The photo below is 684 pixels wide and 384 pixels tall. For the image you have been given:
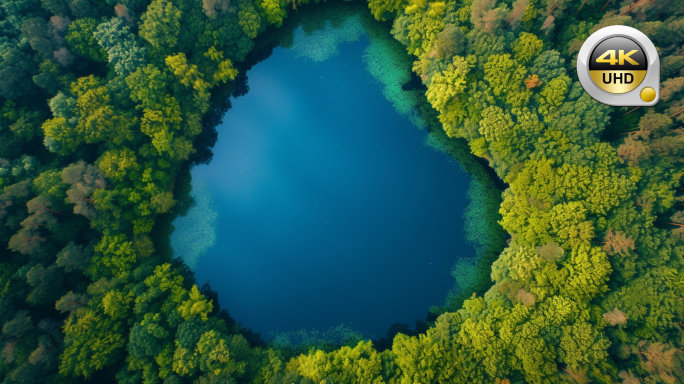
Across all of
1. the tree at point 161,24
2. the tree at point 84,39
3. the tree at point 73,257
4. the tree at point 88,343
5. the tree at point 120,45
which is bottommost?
the tree at point 88,343

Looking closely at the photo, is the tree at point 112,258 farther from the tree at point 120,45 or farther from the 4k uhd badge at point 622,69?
the 4k uhd badge at point 622,69

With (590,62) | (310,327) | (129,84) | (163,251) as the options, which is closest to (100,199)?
(163,251)

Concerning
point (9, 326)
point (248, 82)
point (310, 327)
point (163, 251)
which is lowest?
point (9, 326)

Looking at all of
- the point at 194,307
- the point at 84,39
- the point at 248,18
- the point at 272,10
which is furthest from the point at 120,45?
the point at 194,307

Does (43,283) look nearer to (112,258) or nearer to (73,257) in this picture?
(73,257)

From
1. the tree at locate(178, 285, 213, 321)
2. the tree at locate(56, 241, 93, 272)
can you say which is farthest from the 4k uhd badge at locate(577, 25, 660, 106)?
the tree at locate(56, 241, 93, 272)

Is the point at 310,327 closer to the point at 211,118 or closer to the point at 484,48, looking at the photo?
the point at 211,118

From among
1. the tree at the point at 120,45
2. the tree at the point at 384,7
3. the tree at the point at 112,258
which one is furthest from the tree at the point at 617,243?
the tree at the point at 120,45
